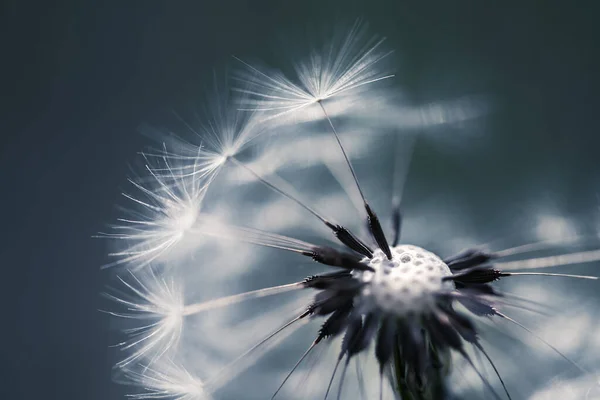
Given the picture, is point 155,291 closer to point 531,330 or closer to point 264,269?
point 264,269

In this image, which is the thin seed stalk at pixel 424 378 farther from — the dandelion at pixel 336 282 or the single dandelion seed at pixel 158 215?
the single dandelion seed at pixel 158 215

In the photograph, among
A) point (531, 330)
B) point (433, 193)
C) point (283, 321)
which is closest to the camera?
point (531, 330)

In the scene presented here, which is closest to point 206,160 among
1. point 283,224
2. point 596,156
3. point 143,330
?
point 283,224

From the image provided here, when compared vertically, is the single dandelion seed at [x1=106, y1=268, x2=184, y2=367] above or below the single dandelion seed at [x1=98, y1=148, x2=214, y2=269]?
below

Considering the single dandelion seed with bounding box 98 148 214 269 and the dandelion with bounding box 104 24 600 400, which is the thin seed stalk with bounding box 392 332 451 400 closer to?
the dandelion with bounding box 104 24 600 400

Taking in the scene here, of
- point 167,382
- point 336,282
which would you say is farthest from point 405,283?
point 167,382

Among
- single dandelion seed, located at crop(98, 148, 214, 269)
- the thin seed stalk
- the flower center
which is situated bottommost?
the thin seed stalk

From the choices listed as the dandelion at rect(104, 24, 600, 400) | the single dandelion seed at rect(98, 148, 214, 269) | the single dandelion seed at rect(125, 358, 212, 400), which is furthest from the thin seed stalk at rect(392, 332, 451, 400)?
the single dandelion seed at rect(98, 148, 214, 269)
